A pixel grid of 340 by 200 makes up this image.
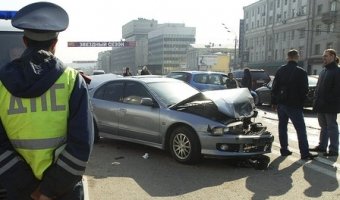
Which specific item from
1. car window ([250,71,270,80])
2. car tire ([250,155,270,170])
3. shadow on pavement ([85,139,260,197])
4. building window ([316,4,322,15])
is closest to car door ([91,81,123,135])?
shadow on pavement ([85,139,260,197])

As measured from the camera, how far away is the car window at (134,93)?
784 centimetres

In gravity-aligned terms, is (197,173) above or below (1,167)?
below

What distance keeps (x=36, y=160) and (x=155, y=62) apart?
430ft

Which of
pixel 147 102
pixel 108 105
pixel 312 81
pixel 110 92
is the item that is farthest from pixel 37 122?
pixel 312 81

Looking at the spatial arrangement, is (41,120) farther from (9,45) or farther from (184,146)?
(184,146)

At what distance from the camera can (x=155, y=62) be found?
133 metres

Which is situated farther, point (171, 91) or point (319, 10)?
point (319, 10)

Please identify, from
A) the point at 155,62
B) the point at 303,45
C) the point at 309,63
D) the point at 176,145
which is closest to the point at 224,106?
the point at 176,145

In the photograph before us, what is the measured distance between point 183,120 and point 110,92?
2.24 m

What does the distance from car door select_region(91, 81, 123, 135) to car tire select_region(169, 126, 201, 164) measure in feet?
5.11

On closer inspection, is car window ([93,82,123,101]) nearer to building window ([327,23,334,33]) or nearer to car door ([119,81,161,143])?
car door ([119,81,161,143])

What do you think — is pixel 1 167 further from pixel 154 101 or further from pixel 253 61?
pixel 253 61

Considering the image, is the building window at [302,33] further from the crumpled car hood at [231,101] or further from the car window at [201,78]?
the crumpled car hood at [231,101]

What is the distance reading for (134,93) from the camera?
317 inches
